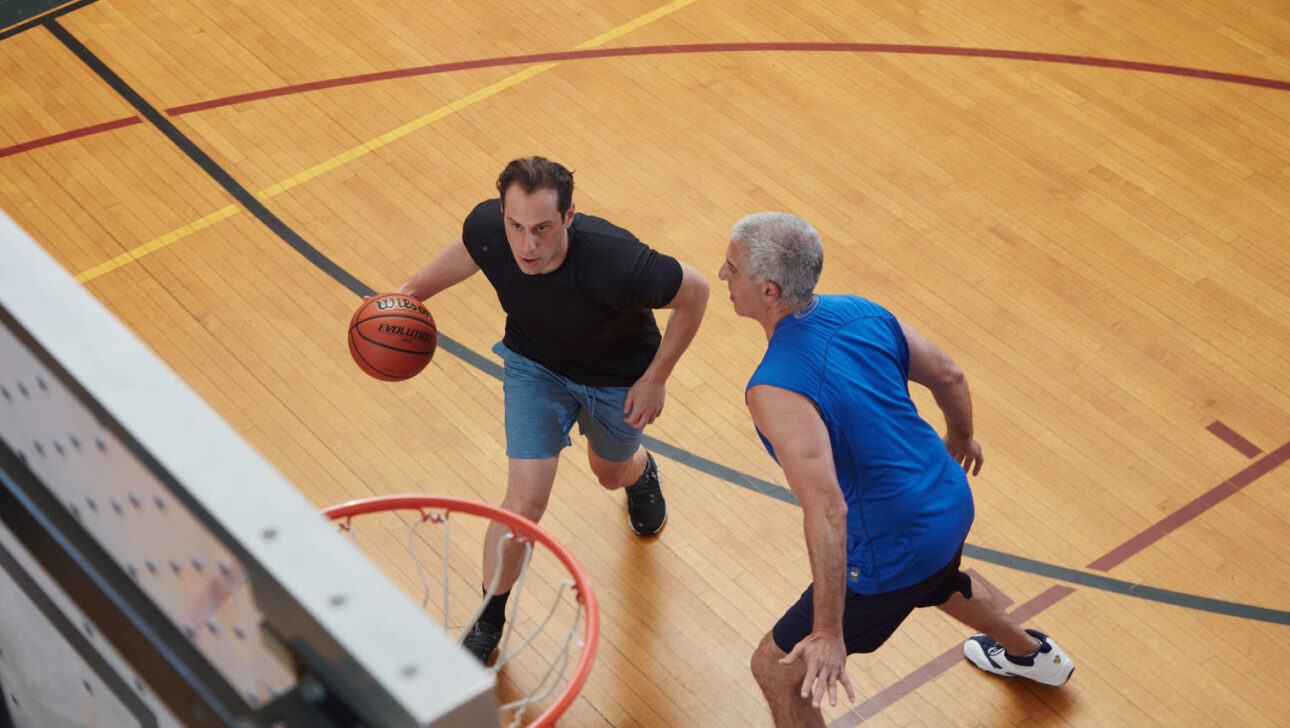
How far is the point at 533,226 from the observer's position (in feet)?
14.1

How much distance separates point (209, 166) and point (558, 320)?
11.6 feet

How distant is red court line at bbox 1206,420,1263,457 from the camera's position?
5.90 meters

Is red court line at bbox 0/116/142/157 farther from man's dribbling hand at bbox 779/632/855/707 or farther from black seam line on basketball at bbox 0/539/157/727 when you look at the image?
black seam line on basketball at bbox 0/539/157/727

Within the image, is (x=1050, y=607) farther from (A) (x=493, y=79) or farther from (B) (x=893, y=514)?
(A) (x=493, y=79)

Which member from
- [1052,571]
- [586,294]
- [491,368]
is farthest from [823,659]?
[491,368]

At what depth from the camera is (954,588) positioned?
14.6 feet

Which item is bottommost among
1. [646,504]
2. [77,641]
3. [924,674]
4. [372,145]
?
[372,145]

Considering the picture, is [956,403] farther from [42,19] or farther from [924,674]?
[42,19]

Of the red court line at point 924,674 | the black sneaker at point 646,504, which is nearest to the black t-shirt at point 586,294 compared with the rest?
the black sneaker at point 646,504

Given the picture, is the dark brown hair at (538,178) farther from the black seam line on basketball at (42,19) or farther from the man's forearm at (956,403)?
the black seam line on basketball at (42,19)

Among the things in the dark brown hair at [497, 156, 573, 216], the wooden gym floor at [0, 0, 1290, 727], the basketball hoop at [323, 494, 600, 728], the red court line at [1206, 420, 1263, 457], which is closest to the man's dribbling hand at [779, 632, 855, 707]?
the basketball hoop at [323, 494, 600, 728]

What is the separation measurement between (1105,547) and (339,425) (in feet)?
10.9

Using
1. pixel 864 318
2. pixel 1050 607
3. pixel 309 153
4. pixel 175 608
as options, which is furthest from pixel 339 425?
pixel 175 608

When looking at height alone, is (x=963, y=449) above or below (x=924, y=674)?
above
